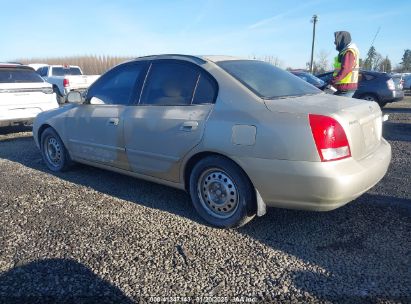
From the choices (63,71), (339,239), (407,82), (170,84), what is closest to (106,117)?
(170,84)

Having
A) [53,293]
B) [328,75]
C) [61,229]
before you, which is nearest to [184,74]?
[61,229]

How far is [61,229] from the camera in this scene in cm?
355

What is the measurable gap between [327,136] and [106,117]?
8.67ft

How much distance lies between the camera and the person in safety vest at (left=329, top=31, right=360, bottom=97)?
6.02 meters

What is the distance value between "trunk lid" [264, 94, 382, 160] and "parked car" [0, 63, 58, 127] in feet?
20.6

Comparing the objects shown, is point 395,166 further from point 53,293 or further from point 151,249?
point 53,293

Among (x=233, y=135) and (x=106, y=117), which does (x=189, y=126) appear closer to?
(x=233, y=135)

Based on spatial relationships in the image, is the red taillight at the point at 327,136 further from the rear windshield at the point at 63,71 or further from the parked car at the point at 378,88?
the rear windshield at the point at 63,71

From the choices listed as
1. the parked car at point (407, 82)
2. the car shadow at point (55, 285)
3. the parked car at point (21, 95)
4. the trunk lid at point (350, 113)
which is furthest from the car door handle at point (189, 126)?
the parked car at point (407, 82)

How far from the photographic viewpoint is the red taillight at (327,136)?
2.87 metres

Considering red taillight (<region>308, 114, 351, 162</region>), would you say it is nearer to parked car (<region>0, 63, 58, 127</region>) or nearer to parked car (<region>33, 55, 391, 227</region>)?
parked car (<region>33, 55, 391, 227</region>)

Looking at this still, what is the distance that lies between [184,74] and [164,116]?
476 millimetres

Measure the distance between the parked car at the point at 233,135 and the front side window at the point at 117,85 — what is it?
0.05 feet

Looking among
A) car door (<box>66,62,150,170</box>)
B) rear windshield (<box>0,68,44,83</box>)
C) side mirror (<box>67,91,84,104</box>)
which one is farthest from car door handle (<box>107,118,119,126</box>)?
rear windshield (<box>0,68,44,83</box>)
